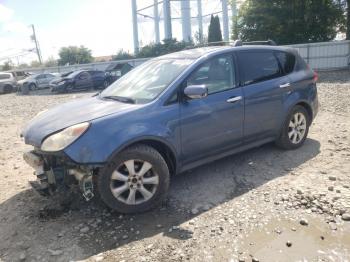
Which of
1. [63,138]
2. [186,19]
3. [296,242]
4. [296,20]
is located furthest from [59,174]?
[186,19]

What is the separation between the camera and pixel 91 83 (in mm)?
22266

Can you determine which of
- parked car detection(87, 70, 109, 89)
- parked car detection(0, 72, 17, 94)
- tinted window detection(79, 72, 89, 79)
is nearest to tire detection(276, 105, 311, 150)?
parked car detection(87, 70, 109, 89)

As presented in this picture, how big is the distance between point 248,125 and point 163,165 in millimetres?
1447

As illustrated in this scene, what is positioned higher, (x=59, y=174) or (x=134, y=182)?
(x=59, y=174)

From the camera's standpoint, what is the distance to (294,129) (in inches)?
212

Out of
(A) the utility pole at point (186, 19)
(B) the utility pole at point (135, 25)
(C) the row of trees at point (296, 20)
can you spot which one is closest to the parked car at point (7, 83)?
(C) the row of trees at point (296, 20)

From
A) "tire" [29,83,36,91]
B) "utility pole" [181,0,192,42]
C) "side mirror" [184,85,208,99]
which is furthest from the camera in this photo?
"utility pole" [181,0,192,42]

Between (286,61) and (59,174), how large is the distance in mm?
3651

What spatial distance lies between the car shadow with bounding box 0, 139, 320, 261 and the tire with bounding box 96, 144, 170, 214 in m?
0.16

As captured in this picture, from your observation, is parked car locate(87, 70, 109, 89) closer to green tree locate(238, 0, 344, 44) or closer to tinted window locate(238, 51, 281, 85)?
green tree locate(238, 0, 344, 44)

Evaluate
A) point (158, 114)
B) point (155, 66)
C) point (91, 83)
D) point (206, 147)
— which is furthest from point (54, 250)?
point (91, 83)

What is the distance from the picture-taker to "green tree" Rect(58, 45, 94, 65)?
59.0 m

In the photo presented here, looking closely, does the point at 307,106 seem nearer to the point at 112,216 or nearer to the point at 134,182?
the point at 134,182

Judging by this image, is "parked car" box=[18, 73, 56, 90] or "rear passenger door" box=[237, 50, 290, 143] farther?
"parked car" box=[18, 73, 56, 90]
